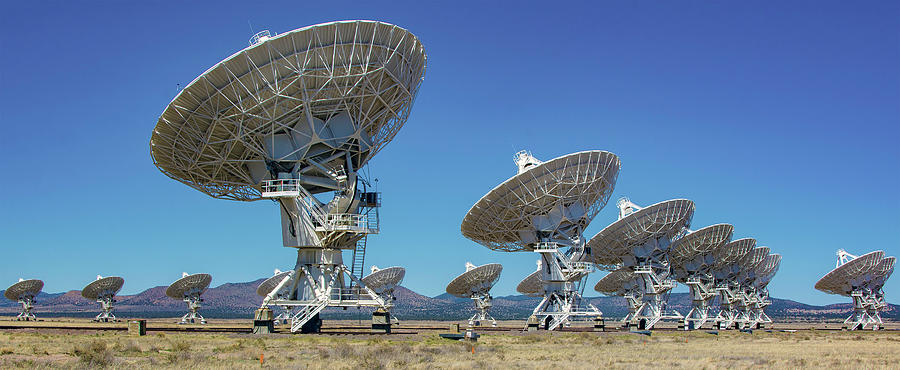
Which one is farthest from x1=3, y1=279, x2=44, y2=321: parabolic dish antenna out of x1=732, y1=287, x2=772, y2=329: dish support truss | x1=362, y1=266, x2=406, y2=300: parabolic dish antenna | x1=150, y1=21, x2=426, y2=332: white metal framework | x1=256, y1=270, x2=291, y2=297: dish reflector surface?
x1=732, y1=287, x2=772, y2=329: dish support truss

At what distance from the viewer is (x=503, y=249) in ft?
171

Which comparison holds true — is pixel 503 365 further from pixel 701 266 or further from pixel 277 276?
pixel 277 276

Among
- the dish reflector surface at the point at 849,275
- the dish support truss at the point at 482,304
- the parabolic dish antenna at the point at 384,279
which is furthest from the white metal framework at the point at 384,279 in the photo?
the dish reflector surface at the point at 849,275

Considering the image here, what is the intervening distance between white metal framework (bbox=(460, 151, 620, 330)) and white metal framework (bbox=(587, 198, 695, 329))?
13.3ft

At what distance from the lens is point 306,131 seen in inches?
1389

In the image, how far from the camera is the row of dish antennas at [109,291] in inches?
3068

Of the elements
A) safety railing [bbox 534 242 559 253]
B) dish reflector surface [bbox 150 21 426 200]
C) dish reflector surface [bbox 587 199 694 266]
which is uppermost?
dish reflector surface [bbox 150 21 426 200]

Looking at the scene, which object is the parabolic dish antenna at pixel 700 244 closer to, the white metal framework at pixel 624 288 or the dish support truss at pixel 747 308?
the white metal framework at pixel 624 288

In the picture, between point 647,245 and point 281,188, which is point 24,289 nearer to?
point 281,188

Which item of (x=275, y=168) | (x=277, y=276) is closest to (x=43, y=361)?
(x=275, y=168)

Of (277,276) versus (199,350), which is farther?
(277,276)

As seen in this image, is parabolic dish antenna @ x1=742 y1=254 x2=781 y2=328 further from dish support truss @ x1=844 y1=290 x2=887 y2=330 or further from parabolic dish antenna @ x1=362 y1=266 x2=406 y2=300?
parabolic dish antenna @ x1=362 y1=266 x2=406 y2=300

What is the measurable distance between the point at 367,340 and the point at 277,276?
4746cm

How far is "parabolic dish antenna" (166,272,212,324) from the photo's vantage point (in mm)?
77312
